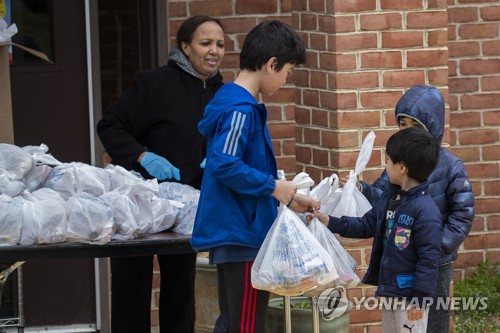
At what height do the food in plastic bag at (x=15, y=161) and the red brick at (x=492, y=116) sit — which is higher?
the red brick at (x=492, y=116)

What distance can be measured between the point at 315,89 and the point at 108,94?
137 centimetres

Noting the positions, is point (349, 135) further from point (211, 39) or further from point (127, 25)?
point (127, 25)

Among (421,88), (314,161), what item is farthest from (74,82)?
(421,88)

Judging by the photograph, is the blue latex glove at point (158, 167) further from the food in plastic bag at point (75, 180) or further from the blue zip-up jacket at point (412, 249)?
the blue zip-up jacket at point (412, 249)

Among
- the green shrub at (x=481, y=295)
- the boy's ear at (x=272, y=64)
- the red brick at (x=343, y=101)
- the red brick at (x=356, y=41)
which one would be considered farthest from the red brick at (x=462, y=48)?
the boy's ear at (x=272, y=64)

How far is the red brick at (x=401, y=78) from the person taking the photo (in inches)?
256

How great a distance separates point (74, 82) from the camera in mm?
7285

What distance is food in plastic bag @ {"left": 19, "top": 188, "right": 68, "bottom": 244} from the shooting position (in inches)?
208

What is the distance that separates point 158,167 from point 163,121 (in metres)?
0.28

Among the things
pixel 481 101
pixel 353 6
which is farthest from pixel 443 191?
pixel 481 101

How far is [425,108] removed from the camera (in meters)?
5.47

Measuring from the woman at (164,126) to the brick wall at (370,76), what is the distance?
699mm

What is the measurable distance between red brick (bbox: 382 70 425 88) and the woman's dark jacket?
1034mm

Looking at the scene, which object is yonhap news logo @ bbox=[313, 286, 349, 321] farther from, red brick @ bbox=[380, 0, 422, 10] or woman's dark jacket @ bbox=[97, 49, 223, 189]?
red brick @ bbox=[380, 0, 422, 10]
